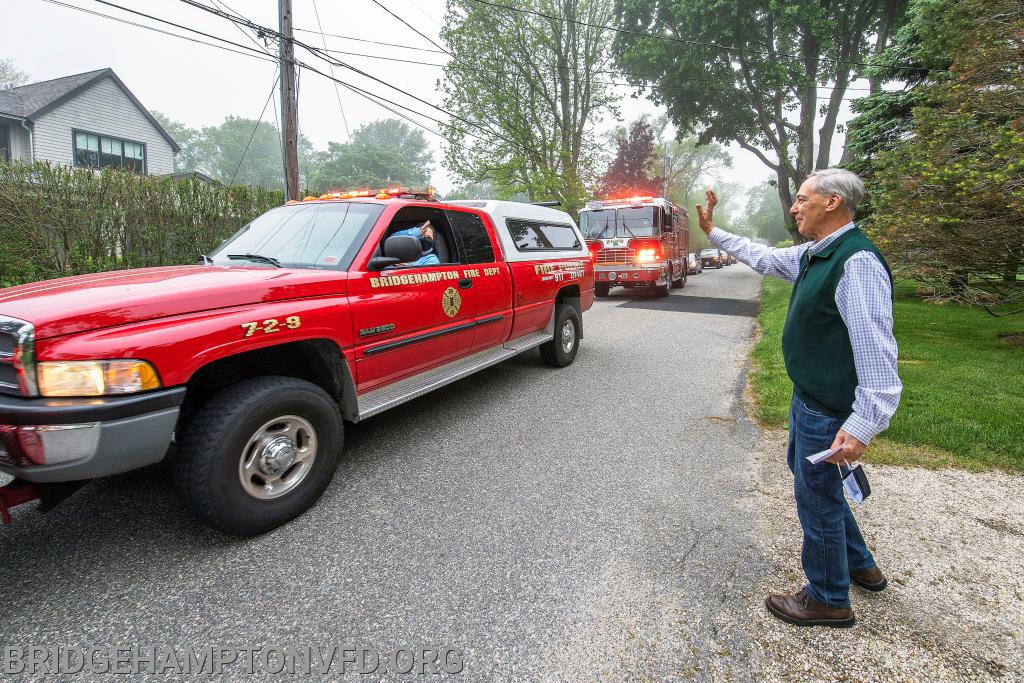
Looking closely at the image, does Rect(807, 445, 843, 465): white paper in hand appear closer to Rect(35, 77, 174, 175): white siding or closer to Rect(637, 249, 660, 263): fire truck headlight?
Rect(637, 249, 660, 263): fire truck headlight

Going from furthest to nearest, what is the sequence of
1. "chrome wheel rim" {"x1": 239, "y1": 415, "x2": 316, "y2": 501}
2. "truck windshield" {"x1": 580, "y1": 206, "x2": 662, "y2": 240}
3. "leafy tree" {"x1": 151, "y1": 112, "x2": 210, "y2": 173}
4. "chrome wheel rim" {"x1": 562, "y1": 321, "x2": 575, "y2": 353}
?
"leafy tree" {"x1": 151, "y1": 112, "x2": 210, "y2": 173} → "truck windshield" {"x1": 580, "y1": 206, "x2": 662, "y2": 240} → "chrome wheel rim" {"x1": 562, "y1": 321, "x2": 575, "y2": 353} → "chrome wheel rim" {"x1": 239, "y1": 415, "x2": 316, "y2": 501}

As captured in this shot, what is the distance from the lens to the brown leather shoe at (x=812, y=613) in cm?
A: 212

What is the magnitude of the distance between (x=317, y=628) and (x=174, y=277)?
2.14 metres

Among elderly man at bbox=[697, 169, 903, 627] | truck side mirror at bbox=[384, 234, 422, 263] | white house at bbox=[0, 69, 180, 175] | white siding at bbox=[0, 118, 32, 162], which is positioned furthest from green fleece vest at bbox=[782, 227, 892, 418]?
white siding at bbox=[0, 118, 32, 162]

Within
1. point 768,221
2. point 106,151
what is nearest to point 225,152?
point 106,151

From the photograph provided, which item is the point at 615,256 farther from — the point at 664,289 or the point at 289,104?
the point at 289,104

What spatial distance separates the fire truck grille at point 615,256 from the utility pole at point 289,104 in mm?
8456

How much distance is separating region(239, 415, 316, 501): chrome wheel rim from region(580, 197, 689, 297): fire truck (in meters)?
12.0

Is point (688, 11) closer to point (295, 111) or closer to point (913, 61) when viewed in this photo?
point (913, 61)

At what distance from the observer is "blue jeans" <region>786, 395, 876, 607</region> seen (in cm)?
204

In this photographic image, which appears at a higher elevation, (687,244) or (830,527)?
(687,244)

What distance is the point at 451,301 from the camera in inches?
166

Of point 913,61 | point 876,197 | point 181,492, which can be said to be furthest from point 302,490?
point 913,61

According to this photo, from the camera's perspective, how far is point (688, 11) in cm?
1986
